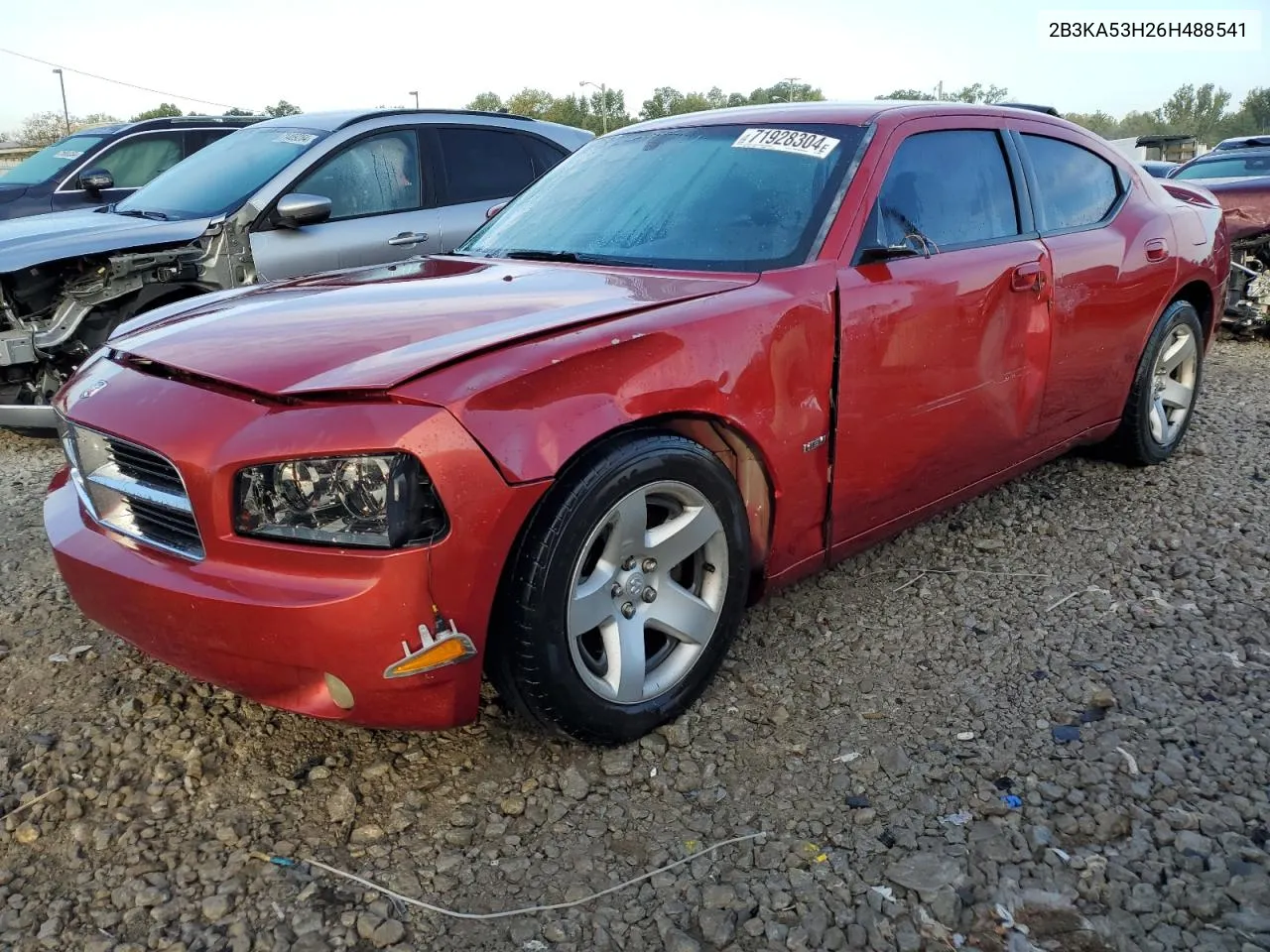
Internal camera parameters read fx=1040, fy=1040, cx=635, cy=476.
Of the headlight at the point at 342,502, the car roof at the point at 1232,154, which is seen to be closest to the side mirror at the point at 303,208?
the headlight at the point at 342,502

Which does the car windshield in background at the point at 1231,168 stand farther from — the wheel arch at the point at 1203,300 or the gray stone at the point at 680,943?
the gray stone at the point at 680,943

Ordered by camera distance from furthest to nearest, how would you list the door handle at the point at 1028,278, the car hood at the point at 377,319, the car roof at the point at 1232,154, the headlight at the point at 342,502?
1. the car roof at the point at 1232,154
2. the door handle at the point at 1028,278
3. the car hood at the point at 377,319
4. the headlight at the point at 342,502

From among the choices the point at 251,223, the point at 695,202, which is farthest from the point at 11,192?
the point at 695,202

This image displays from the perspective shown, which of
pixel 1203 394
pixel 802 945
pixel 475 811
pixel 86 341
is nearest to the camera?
pixel 802 945

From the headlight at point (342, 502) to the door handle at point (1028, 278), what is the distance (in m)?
2.28

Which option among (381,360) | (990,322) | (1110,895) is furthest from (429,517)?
(990,322)

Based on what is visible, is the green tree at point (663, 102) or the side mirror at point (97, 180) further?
the green tree at point (663, 102)

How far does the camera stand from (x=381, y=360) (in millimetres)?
2230

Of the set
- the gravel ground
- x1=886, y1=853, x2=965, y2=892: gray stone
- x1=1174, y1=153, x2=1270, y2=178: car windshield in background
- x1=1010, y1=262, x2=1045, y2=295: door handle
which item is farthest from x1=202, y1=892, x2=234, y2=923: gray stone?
x1=1174, y1=153, x2=1270, y2=178: car windshield in background

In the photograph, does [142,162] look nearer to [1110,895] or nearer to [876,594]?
[876,594]

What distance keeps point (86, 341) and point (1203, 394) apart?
21.0 ft

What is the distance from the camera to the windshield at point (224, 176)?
18.5 feet

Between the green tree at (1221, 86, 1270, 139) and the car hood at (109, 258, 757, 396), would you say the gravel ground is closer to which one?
the car hood at (109, 258, 757, 396)

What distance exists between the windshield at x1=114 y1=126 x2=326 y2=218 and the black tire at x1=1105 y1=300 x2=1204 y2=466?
439 cm
